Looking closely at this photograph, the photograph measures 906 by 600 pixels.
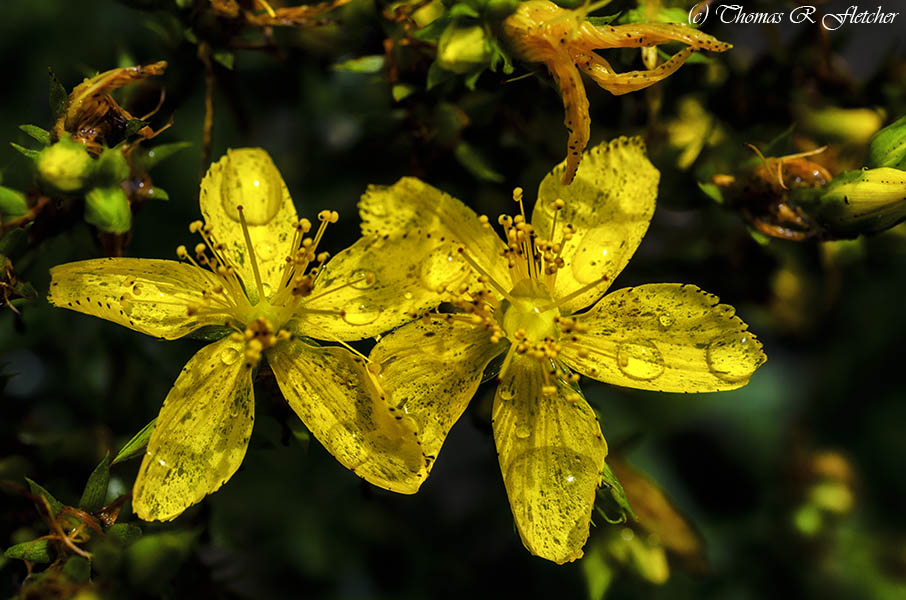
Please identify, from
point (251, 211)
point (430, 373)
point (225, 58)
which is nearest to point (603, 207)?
point (430, 373)

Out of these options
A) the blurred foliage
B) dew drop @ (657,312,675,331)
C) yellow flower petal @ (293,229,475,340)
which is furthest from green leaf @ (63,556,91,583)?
dew drop @ (657,312,675,331)

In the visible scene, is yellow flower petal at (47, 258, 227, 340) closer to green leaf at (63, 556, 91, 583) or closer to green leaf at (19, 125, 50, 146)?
green leaf at (19, 125, 50, 146)

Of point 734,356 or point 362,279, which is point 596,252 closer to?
point 734,356

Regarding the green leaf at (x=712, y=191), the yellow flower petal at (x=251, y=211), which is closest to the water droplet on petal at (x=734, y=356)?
the green leaf at (x=712, y=191)

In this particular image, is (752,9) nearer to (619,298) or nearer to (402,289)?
(619,298)

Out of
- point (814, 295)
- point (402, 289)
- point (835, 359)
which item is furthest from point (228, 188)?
point (835, 359)
